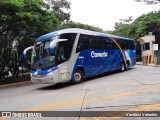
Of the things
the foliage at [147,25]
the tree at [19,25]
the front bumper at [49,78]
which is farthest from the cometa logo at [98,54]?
the foliage at [147,25]

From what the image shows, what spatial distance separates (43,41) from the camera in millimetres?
13180

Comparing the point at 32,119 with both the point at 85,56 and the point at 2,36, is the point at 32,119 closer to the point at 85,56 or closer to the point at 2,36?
the point at 85,56

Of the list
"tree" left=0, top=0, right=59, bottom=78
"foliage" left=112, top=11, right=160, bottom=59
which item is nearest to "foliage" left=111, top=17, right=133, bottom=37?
"foliage" left=112, top=11, right=160, bottom=59

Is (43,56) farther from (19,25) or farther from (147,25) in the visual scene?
(147,25)

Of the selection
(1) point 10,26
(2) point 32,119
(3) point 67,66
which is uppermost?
(1) point 10,26

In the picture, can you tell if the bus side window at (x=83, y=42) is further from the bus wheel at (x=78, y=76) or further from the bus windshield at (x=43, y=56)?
the bus windshield at (x=43, y=56)

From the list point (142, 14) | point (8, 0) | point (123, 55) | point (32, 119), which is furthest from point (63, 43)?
point (142, 14)

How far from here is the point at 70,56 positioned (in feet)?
44.0

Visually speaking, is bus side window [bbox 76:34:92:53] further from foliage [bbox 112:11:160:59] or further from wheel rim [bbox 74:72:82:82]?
foliage [bbox 112:11:160:59]

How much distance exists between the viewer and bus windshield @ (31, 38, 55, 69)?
12.4 meters

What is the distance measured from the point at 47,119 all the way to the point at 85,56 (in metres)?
8.89

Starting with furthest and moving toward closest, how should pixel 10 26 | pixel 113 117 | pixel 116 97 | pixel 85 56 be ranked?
pixel 10 26 < pixel 85 56 < pixel 116 97 < pixel 113 117

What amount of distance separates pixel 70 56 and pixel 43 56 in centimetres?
158

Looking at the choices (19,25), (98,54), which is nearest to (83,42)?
(98,54)
